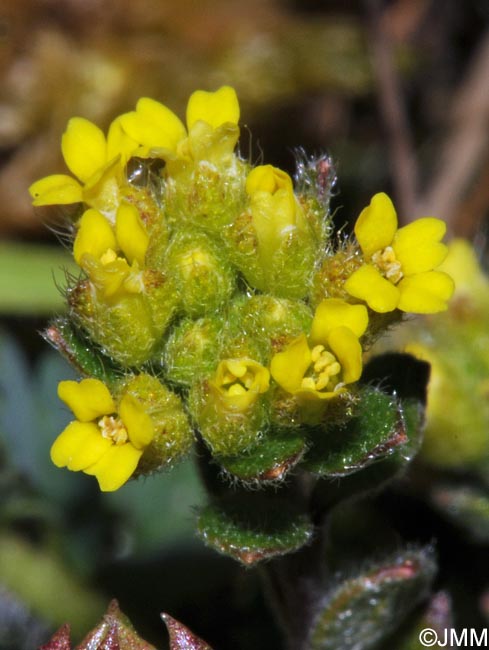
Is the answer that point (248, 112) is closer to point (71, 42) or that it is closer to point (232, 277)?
point (71, 42)

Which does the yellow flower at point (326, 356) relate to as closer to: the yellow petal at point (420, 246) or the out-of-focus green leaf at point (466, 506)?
the yellow petal at point (420, 246)

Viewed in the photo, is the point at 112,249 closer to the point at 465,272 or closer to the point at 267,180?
the point at 267,180

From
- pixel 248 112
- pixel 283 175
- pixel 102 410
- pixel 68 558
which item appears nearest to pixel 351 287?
pixel 283 175

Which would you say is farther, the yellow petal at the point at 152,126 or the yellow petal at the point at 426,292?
the yellow petal at the point at 152,126

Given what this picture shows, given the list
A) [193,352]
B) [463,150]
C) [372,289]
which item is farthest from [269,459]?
[463,150]

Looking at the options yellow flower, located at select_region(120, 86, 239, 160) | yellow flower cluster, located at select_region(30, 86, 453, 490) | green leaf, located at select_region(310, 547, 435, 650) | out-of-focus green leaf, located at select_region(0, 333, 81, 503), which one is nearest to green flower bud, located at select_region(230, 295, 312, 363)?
yellow flower cluster, located at select_region(30, 86, 453, 490)

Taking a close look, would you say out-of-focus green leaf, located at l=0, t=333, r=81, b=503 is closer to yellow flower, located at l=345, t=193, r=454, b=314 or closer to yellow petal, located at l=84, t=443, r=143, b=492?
yellow petal, located at l=84, t=443, r=143, b=492

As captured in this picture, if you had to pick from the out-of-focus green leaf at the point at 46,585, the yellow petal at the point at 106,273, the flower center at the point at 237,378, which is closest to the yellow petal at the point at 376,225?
the flower center at the point at 237,378

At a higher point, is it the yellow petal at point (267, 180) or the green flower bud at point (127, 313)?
the yellow petal at point (267, 180)

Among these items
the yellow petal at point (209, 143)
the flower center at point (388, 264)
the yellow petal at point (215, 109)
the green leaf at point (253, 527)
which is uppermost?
the yellow petal at point (215, 109)
